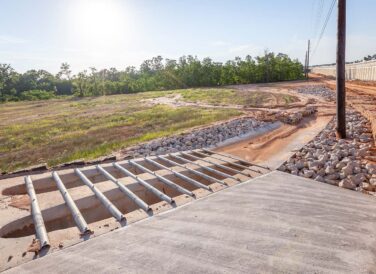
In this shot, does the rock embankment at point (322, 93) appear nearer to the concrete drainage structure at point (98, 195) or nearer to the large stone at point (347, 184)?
the large stone at point (347, 184)

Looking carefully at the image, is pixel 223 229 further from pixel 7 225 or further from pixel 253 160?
pixel 253 160

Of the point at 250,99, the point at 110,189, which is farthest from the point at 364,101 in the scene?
the point at 110,189

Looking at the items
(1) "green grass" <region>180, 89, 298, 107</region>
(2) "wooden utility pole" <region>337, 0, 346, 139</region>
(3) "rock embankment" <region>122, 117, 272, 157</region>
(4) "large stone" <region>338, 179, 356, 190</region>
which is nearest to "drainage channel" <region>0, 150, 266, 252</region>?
(3) "rock embankment" <region>122, 117, 272, 157</region>

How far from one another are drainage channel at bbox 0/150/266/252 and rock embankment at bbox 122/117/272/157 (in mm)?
963

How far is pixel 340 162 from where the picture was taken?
6.50 metres

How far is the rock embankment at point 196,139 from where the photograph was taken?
9.00 metres

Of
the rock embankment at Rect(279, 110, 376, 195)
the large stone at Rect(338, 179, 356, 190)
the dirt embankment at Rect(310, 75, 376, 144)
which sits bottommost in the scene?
the large stone at Rect(338, 179, 356, 190)

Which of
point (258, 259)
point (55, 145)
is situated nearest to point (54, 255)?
point (258, 259)

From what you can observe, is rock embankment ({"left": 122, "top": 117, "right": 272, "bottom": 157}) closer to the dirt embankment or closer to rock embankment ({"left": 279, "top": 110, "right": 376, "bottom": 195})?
rock embankment ({"left": 279, "top": 110, "right": 376, "bottom": 195})

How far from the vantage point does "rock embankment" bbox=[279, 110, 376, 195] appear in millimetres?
5691

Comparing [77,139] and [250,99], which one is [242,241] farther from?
[250,99]

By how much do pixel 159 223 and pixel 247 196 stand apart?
1792 mm

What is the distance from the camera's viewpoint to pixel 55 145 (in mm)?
11156

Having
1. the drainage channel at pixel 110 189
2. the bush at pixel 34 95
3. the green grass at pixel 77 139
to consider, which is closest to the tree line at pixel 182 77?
the bush at pixel 34 95
